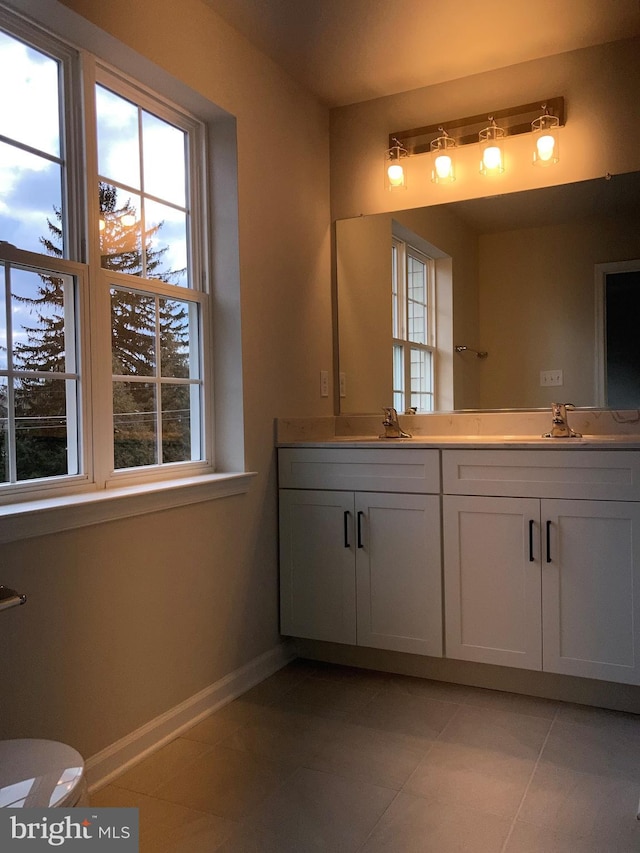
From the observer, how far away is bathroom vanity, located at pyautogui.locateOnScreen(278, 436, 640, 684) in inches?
91.7

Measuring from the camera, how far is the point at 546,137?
2.78 meters

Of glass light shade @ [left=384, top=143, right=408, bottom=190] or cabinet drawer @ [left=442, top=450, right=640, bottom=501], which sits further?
glass light shade @ [left=384, top=143, right=408, bottom=190]

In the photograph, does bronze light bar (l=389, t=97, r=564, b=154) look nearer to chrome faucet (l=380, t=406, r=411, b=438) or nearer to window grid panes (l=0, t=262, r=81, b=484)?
chrome faucet (l=380, t=406, r=411, b=438)

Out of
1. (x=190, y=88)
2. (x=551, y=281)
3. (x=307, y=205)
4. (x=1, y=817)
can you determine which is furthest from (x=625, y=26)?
(x=1, y=817)

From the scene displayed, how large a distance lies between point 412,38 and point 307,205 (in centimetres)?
80

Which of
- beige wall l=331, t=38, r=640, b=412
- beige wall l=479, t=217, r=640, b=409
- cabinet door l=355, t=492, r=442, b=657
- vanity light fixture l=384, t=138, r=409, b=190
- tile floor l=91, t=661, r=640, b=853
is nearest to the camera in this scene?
tile floor l=91, t=661, r=640, b=853

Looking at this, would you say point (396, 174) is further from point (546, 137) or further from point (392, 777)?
point (392, 777)

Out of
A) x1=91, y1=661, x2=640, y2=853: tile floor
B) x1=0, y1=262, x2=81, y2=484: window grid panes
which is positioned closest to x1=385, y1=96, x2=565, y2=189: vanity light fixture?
x1=0, y1=262, x2=81, y2=484: window grid panes

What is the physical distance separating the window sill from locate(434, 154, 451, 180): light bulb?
158 cm

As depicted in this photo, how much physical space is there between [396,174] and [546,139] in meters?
0.66

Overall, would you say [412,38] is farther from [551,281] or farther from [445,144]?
[551,281]

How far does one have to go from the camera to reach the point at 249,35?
2625 millimetres

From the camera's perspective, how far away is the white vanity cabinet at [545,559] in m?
2.31

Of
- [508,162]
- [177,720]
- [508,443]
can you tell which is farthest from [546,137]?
[177,720]
